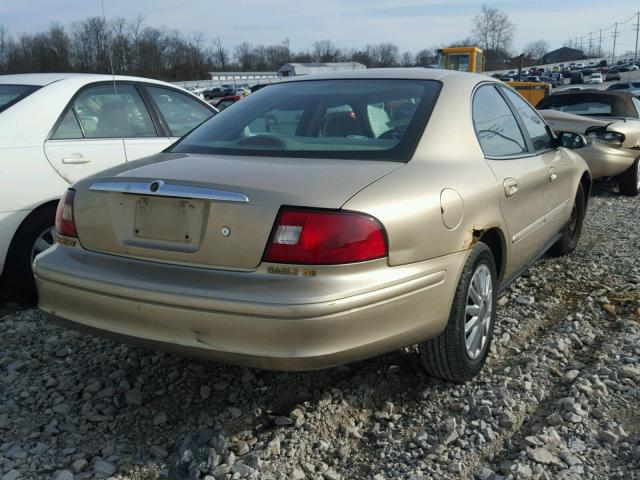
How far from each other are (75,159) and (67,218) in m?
1.63

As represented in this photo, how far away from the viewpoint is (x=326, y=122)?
315 cm

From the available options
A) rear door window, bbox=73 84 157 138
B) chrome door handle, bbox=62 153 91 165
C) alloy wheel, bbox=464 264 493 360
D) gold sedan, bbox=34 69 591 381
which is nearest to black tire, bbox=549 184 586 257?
gold sedan, bbox=34 69 591 381

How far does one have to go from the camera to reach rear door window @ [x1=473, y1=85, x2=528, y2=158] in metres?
3.18

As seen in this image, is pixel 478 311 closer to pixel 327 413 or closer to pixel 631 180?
pixel 327 413

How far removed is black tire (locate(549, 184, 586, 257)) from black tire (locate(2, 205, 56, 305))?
383 cm

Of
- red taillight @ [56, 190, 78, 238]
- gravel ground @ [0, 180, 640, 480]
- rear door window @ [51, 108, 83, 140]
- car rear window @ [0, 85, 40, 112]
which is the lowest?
gravel ground @ [0, 180, 640, 480]

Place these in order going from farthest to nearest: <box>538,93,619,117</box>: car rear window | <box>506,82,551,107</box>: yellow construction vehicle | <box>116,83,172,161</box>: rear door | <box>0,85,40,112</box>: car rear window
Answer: <box>506,82,551,107</box>: yellow construction vehicle < <box>538,93,619,117</box>: car rear window < <box>116,83,172,161</box>: rear door < <box>0,85,40,112</box>: car rear window

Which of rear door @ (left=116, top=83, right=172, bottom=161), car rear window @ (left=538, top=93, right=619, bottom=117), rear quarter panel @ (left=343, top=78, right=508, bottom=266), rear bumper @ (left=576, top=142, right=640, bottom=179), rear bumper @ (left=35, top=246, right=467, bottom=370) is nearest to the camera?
rear bumper @ (left=35, top=246, right=467, bottom=370)

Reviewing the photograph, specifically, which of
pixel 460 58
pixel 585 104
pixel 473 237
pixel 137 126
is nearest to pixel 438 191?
pixel 473 237

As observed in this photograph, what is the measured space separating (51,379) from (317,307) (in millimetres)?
1694

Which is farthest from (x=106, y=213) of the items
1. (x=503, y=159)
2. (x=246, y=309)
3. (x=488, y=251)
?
(x=503, y=159)

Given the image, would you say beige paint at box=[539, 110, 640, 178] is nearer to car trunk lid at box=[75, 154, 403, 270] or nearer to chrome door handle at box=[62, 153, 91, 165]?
chrome door handle at box=[62, 153, 91, 165]

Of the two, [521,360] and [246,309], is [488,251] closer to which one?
[521,360]

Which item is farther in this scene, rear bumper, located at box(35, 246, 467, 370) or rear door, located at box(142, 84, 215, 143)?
rear door, located at box(142, 84, 215, 143)
